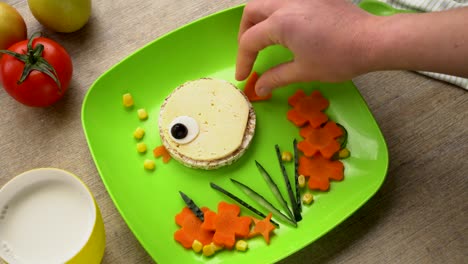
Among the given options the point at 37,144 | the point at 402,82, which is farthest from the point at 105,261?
the point at 402,82

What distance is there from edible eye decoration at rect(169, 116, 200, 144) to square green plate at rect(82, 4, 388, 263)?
0.06 metres

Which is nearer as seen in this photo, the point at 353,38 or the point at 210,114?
the point at 353,38

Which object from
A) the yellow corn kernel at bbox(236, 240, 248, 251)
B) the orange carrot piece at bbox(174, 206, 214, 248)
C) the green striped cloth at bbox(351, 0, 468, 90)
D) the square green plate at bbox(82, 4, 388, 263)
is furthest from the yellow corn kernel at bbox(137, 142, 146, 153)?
the green striped cloth at bbox(351, 0, 468, 90)

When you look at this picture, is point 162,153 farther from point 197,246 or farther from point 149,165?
point 197,246

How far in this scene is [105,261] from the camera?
1.00 meters

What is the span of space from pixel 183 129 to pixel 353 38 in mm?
379

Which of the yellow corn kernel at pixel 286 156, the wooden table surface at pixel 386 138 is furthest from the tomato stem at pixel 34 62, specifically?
the yellow corn kernel at pixel 286 156

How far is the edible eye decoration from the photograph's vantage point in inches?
41.2

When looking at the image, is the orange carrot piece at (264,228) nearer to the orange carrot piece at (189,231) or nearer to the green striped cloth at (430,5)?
the orange carrot piece at (189,231)

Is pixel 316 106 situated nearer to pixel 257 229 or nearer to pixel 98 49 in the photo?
pixel 257 229

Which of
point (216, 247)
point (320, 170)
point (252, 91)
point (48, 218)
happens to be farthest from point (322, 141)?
point (48, 218)

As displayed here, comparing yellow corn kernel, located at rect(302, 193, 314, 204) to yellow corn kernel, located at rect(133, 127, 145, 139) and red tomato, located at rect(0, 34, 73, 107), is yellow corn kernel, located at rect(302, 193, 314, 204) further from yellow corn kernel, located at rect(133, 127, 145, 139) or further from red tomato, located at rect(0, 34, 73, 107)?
red tomato, located at rect(0, 34, 73, 107)

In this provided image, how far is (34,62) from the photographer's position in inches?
41.0

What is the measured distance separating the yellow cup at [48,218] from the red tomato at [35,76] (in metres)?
0.22
